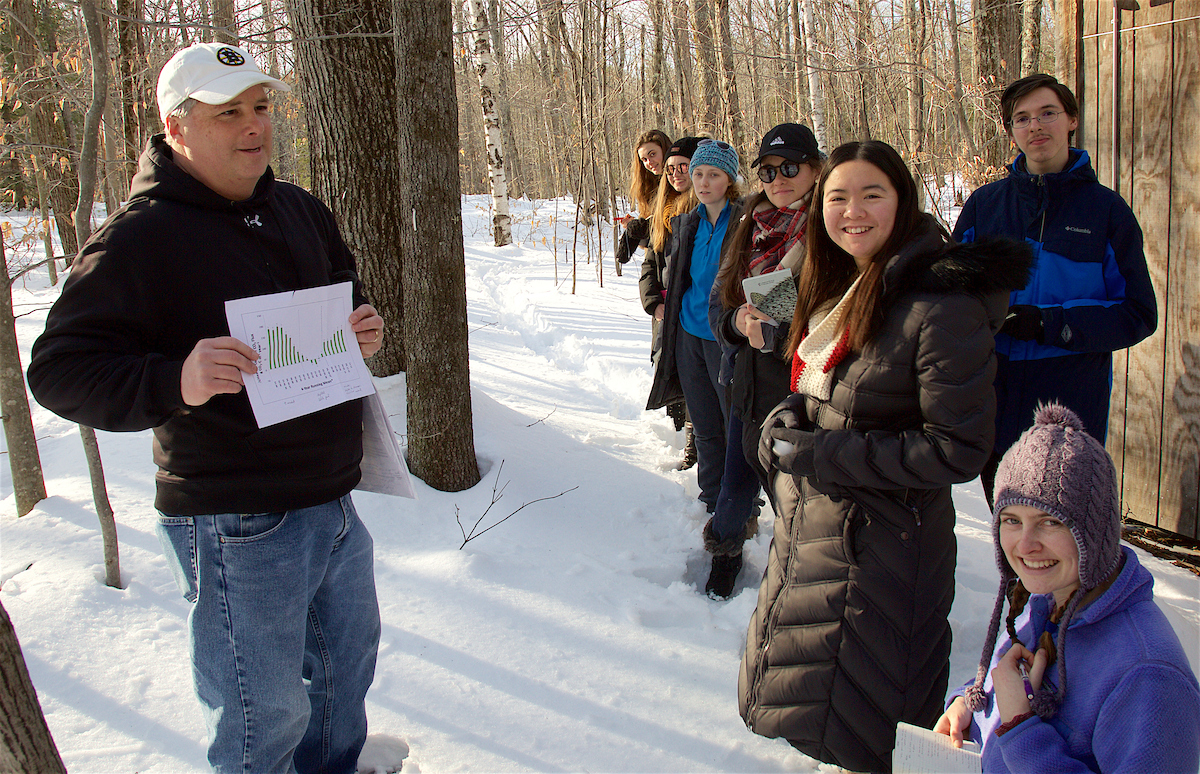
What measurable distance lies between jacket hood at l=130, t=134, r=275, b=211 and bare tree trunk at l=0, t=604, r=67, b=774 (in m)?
1.01

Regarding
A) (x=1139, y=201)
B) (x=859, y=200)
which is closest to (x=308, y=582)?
(x=859, y=200)

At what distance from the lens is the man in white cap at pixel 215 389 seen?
157 centimetres

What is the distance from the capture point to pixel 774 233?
2.90m

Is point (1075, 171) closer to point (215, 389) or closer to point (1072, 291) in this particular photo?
point (1072, 291)

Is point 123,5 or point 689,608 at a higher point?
point 123,5

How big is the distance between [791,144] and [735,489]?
151 cm

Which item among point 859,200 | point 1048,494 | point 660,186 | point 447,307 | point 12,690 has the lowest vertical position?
point 12,690

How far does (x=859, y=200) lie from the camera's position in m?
1.95

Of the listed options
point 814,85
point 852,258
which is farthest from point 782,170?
point 814,85

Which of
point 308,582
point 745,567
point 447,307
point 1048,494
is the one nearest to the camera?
point 1048,494

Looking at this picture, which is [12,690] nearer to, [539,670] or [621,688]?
[539,670]

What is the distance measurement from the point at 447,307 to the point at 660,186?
1.62 m

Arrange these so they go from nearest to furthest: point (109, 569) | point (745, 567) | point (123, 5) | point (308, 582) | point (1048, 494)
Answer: point (1048, 494) < point (308, 582) < point (109, 569) < point (745, 567) < point (123, 5)

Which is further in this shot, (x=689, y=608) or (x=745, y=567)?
(x=745, y=567)
